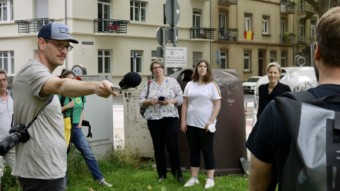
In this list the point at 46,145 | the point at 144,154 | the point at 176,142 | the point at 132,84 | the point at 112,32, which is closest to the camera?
the point at 132,84

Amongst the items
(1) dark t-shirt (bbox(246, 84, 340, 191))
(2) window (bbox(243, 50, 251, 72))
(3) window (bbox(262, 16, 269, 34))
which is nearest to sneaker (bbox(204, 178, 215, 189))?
(1) dark t-shirt (bbox(246, 84, 340, 191))

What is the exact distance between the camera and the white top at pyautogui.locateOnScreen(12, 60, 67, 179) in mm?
3371

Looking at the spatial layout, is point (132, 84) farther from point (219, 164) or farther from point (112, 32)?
point (112, 32)

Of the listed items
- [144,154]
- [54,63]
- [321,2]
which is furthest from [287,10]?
[54,63]

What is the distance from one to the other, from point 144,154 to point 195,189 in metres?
2.51

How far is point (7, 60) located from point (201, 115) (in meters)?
30.2

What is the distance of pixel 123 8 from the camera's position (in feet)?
117

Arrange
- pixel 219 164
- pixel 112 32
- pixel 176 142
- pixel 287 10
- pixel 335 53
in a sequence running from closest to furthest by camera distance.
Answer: pixel 335 53 → pixel 176 142 → pixel 219 164 → pixel 112 32 → pixel 287 10

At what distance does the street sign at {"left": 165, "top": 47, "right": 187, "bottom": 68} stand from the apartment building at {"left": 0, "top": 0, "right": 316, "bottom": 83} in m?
17.3

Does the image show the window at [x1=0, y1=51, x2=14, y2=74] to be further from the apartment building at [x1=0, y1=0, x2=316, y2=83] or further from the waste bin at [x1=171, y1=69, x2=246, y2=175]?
the waste bin at [x1=171, y1=69, x2=246, y2=175]

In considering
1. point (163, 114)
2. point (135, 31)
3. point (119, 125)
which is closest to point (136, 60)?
point (135, 31)

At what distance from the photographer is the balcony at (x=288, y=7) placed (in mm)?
49125

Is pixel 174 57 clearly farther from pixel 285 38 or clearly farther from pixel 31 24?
pixel 285 38

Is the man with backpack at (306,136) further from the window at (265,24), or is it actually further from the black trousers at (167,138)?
the window at (265,24)
